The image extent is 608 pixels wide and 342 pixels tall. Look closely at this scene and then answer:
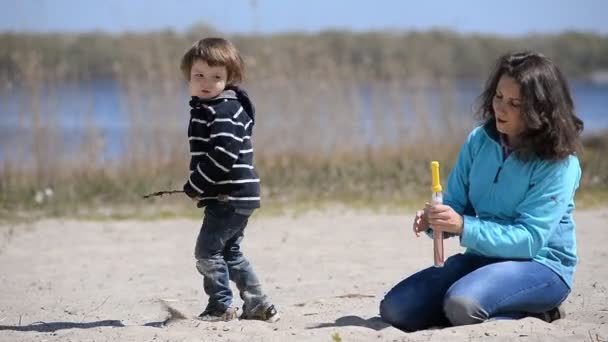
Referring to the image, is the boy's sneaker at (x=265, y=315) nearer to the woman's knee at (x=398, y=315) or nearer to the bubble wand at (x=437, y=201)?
the woman's knee at (x=398, y=315)

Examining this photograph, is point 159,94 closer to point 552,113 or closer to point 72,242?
point 72,242

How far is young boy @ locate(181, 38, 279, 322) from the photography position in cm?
416

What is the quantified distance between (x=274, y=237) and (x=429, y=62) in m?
14.7

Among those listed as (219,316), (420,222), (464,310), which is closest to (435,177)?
(420,222)

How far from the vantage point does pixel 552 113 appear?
4.05m

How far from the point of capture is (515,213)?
4168mm

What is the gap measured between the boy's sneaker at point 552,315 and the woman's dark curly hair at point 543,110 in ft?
2.21

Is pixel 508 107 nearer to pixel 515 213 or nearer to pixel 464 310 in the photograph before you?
pixel 515 213

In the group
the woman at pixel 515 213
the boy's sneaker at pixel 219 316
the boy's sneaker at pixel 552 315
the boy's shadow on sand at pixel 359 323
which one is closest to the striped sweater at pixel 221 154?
the boy's sneaker at pixel 219 316

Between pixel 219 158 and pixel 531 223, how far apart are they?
4.14ft

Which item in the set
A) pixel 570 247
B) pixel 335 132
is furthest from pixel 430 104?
pixel 570 247

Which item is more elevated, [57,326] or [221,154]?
[221,154]

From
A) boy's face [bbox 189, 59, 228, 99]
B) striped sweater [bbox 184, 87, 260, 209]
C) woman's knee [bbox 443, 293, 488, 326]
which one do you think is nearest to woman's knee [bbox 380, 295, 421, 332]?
woman's knee [bbox 443, 293, 488, 326]

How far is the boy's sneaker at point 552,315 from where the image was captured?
429 centimetres
